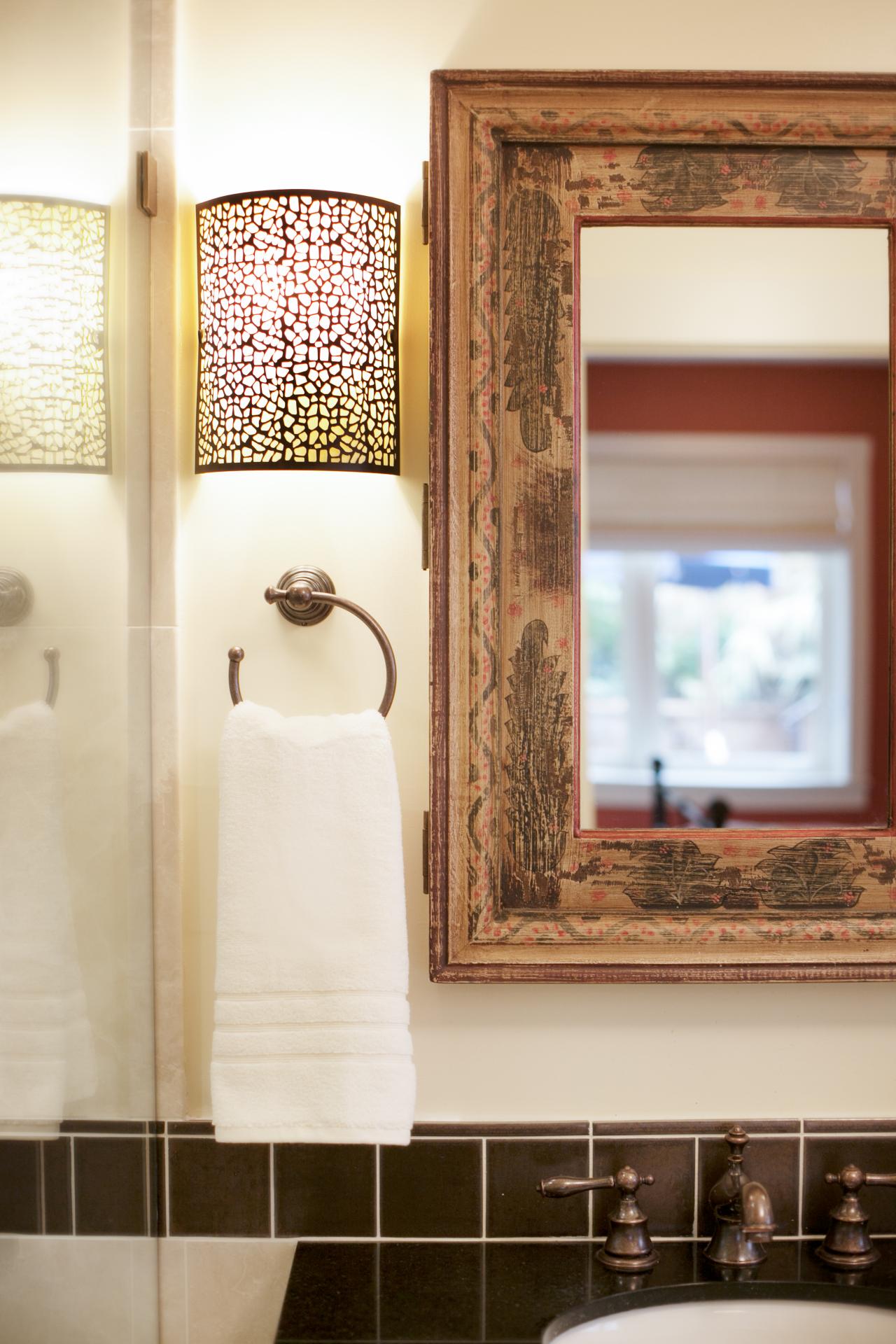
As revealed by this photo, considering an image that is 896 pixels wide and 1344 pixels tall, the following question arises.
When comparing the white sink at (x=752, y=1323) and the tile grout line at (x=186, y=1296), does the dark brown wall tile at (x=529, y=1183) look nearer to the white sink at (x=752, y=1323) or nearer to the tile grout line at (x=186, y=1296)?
the white sink at (x=752, y=1323)

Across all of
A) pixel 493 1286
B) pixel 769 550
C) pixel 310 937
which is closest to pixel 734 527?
pixel 769 550

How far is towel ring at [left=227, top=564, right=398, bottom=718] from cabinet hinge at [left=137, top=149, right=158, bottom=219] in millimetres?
433

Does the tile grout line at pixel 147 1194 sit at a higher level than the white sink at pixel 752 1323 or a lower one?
higher

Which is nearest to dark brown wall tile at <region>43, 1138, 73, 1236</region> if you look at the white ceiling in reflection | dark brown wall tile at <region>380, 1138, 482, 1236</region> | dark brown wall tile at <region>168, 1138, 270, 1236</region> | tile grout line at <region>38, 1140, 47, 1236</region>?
tile grout line at <region>38, 1140, 47, 1236</region>

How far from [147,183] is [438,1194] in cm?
118

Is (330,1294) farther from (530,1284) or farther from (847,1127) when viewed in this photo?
(847,1127)

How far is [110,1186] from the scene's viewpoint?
1.11 m

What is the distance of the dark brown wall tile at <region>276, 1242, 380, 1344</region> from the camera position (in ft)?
3.54

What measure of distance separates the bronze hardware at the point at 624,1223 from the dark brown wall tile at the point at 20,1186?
56cm

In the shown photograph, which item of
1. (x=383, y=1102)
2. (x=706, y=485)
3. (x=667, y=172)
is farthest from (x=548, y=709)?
(x=667, y=172)

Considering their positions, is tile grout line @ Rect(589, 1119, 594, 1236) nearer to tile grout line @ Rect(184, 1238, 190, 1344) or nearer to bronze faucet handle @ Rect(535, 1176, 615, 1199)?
bronze faucet handle @ Rect(535, 1176, 615, 1199)

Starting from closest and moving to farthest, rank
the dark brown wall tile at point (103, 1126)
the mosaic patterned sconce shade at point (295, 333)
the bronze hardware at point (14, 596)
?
the bronze hardware at point (14, 596) < the dark brown wall tile at point (103, 1126) < the mosaic patterned sconce shade at point (295, 333)

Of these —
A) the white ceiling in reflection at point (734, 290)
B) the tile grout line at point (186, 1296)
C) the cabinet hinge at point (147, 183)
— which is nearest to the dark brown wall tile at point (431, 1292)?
the tile grout line at point (186, 1296)

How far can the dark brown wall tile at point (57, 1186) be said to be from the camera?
36.0 inches
